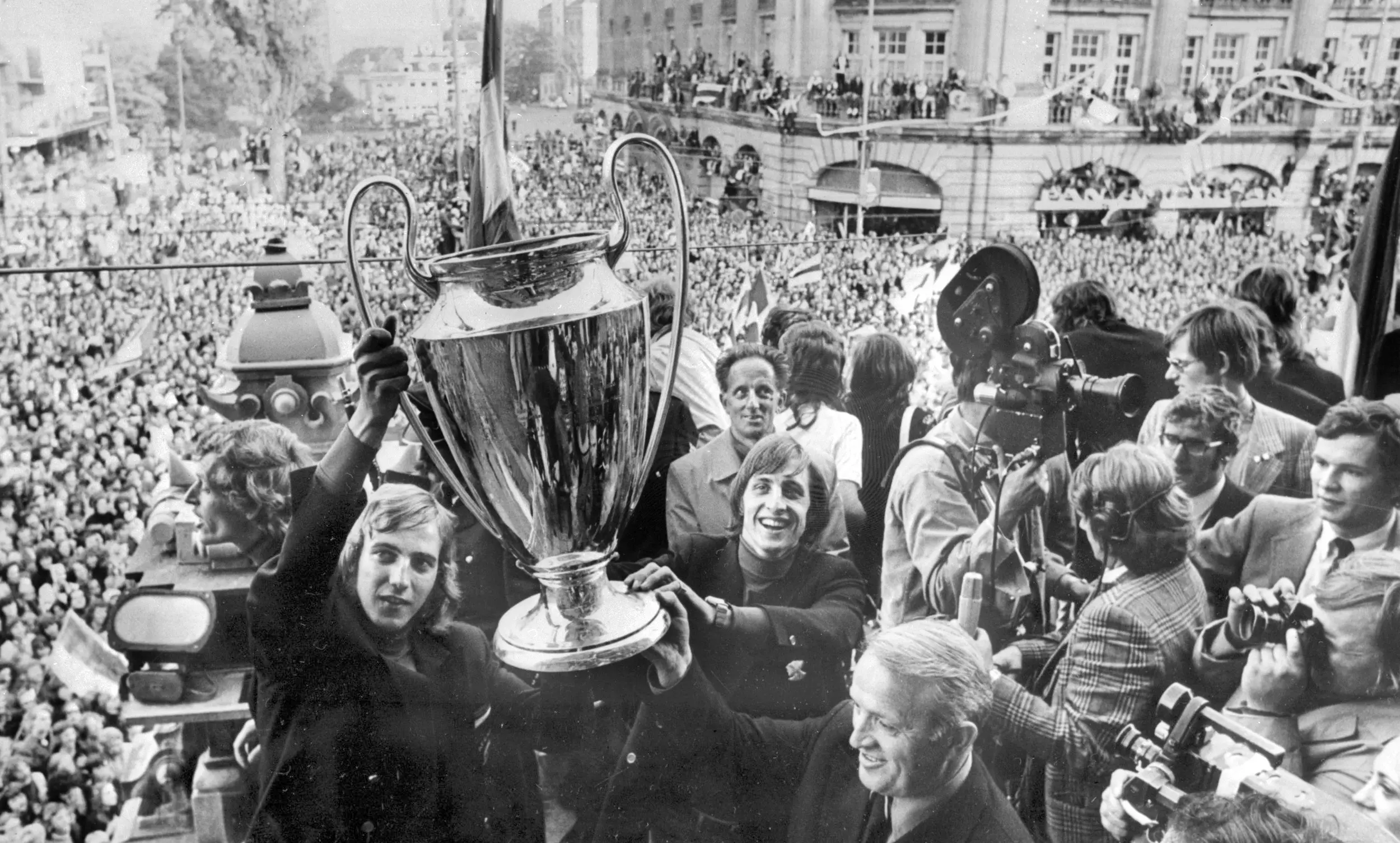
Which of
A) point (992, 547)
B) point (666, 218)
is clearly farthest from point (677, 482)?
point (992, 547)

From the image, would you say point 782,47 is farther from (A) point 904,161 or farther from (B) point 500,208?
(B) point 500,208

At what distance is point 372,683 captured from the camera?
8.29 ft

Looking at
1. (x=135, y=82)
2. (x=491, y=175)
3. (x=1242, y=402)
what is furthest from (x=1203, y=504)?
(x=135, y=82)

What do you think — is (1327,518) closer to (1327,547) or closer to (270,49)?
(1327,547)

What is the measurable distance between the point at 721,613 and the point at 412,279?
112cm

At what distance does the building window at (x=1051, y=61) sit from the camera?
262cm

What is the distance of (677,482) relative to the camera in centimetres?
261

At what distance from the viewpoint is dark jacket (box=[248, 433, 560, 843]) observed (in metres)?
2.46

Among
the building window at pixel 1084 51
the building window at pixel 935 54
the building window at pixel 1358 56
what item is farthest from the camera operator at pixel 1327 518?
the building window at pixel 935 54

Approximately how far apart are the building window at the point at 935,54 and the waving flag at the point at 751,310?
25.0 inches

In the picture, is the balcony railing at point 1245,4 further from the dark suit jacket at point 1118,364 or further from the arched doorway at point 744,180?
the arched doorway at point 744,180

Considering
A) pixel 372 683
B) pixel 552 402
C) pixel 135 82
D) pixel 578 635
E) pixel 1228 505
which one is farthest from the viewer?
pixel 1228 505

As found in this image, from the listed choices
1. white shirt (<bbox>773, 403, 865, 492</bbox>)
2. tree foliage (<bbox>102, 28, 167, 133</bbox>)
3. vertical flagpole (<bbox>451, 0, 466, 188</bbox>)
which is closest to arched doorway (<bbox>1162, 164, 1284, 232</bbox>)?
white shirt (<bbox>773, 403, 865, 492</bbox>)

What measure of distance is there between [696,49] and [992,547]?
144 cm
